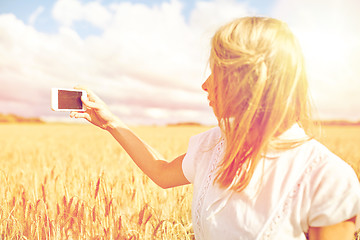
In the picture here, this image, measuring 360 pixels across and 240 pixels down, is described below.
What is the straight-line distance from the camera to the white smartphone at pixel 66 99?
1422 millimetres

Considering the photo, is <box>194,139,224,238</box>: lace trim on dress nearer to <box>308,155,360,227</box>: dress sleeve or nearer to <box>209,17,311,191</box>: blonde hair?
<box>209,17,311,191</box>: blonde hair

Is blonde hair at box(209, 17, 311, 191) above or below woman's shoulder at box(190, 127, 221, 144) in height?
above

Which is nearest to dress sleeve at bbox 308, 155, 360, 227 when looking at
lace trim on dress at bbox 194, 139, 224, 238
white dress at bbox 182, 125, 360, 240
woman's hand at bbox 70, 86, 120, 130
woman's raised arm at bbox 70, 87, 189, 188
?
white dress at bbox 182, 125, 360, 240

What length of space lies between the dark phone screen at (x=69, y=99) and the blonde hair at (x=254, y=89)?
766 mm

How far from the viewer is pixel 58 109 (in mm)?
1432

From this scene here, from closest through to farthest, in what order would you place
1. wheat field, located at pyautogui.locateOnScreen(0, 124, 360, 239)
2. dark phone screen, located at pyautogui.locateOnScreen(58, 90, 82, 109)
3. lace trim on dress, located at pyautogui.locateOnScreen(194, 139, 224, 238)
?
lace trim on dress, located at pyautogui.locateOnScreen(194, 139, 224, 238) → dark phone screen, located at pyautogui.locateOnScreen(58, 90, 82, 109) → wheat field, located at pyautogui.locateOnScreen(0, 124, 360, 239)

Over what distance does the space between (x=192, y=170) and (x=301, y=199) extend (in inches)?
16.5

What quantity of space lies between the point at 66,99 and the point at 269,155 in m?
0.97

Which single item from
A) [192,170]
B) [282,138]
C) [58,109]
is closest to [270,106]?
[282,138]

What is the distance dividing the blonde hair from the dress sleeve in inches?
4.9

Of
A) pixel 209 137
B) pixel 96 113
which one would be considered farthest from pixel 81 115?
pixel 209 137

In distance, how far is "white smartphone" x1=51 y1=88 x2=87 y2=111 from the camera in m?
1.42

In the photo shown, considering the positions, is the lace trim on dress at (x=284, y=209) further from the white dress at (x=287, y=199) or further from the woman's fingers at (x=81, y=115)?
the woman's fingers at (x=81, y=115)

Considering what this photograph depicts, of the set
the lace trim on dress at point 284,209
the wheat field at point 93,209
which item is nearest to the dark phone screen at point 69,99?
the wheat field at point 93,209
